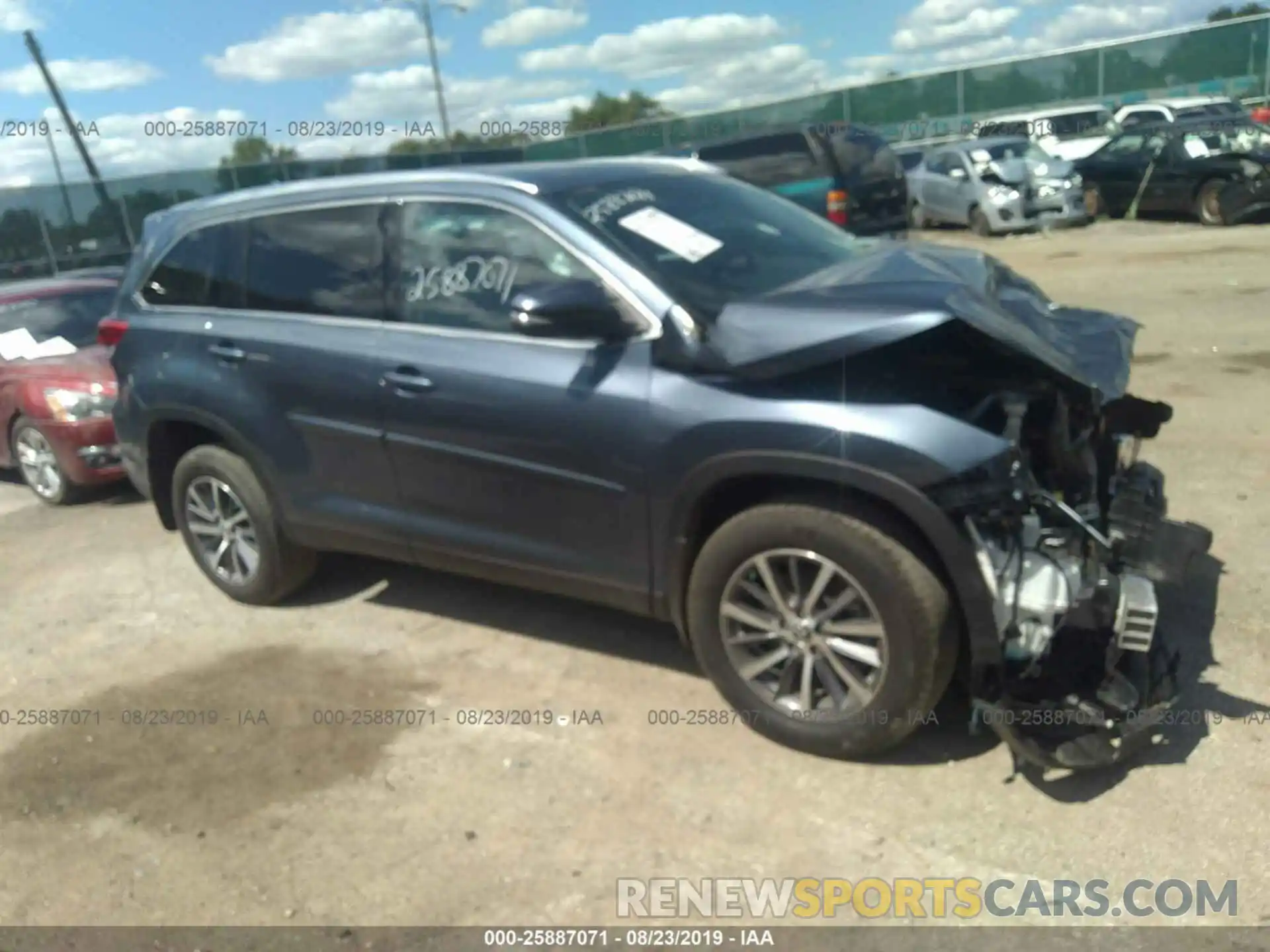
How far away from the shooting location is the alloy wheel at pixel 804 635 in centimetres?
330

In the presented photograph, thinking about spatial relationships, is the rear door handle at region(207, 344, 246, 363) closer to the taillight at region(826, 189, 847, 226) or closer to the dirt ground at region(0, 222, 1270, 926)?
the dirt ground at region(0, 222, 1270, 926)

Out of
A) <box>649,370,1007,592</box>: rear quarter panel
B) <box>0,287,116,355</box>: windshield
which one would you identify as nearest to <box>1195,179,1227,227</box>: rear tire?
<box>0,287,116,355</box>: windshield

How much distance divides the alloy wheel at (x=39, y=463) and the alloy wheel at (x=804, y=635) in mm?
5737

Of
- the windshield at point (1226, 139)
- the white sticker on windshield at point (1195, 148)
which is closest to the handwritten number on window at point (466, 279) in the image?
the windshield at point (1226, 139)

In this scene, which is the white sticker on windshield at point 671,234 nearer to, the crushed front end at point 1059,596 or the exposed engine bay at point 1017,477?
the exposed engine bay at point 1017,477

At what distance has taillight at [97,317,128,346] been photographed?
17.2ft

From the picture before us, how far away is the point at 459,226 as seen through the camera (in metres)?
4.05

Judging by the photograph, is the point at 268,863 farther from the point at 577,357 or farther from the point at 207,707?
the point at 577,357

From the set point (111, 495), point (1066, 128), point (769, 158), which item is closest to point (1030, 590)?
point (111, 495)

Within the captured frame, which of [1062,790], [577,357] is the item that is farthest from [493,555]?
[1062,790]

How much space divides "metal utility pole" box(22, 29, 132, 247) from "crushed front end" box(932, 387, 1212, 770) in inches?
1007

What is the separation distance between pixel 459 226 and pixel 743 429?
1442 mm

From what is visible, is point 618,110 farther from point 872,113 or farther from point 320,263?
point 320,263

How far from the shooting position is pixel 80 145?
2888 cm
